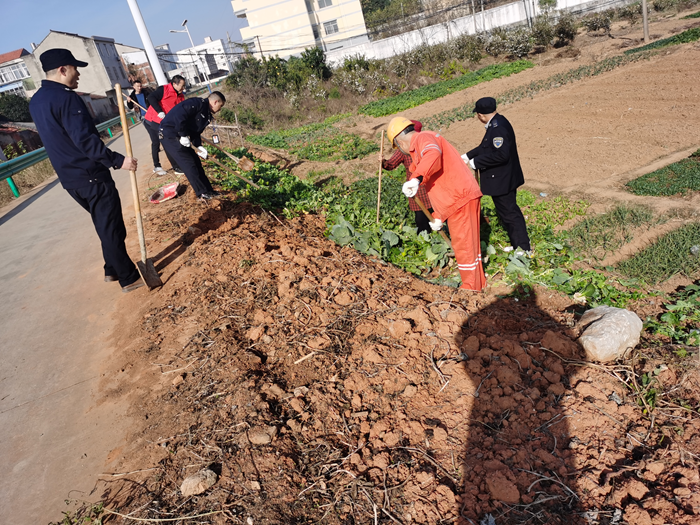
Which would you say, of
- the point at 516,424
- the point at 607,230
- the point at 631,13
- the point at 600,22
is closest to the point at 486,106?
the point at 607,230

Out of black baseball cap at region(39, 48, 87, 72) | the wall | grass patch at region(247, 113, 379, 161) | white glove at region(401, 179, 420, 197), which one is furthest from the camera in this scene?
the wall

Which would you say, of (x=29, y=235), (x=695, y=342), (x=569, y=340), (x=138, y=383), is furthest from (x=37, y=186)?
(x=695, y=342)

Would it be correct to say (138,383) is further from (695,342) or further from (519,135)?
(519,135)

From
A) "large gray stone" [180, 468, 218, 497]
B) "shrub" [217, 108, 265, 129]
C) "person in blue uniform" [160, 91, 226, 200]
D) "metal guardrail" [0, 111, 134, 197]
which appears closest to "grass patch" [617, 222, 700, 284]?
"large gray stone" [180, 468, 218, 497]

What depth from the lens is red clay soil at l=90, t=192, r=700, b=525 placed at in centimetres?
213

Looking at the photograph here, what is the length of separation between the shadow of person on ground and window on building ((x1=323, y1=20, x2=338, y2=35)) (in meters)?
44.2

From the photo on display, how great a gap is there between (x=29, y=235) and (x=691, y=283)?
9.36 meters

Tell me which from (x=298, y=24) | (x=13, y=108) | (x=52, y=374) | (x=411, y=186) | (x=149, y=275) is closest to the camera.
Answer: (x=52, y=374)

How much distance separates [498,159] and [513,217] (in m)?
0.68

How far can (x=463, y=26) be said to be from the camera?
2809 centimetres

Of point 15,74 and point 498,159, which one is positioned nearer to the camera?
point 498,159

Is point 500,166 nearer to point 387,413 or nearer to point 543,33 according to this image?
point 387,413

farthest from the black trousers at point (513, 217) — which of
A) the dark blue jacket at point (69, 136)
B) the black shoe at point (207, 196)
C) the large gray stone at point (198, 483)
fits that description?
the black shoe at point (207, 196)

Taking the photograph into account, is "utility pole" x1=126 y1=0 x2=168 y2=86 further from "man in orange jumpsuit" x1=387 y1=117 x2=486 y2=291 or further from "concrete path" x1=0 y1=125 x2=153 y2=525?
"man in orange jumpsuit" x1=387 y1=117 x2=486 y2=291
